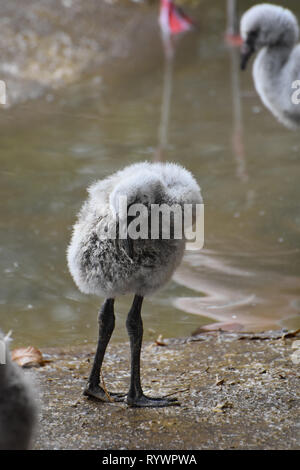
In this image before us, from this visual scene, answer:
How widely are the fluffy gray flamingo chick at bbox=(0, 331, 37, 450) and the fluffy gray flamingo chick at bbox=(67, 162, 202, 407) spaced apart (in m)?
0.92

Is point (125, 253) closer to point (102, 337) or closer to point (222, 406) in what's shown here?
point (102, 337)

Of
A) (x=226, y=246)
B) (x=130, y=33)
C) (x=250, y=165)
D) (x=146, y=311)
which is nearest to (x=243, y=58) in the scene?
(x=250, y=165)

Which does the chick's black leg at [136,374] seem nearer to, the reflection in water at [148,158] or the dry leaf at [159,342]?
the dry leaf at [159,342]

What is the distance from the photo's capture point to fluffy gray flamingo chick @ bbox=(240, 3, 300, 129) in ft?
21.4

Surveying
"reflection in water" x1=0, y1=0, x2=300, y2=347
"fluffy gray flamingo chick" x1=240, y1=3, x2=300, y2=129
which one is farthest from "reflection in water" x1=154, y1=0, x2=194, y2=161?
"fluffy gray flamingo chick" x1=240, y1=3, x2=300, y2=129

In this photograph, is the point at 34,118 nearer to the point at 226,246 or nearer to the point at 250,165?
the point at 250,165

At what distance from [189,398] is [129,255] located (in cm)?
80

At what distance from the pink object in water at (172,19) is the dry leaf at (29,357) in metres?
9.73

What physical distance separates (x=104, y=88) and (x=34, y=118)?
1.70 meters

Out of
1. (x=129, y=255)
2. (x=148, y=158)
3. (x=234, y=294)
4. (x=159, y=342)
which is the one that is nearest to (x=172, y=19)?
(x=148, y=158)

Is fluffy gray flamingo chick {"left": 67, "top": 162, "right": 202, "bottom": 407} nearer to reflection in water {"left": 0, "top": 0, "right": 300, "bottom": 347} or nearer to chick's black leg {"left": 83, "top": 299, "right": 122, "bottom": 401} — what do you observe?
chick's black leg {"left": 83, "top": 299, "right": 122, "bottom": 401}
